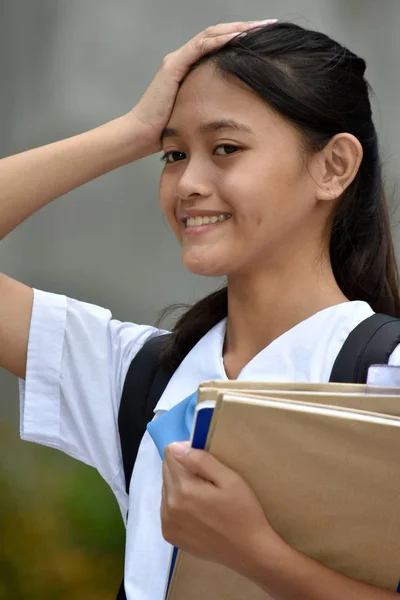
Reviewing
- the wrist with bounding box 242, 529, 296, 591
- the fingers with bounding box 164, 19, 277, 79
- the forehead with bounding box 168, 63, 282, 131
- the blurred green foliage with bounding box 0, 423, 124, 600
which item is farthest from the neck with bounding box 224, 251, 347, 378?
the blurred green foliage with bounding box 0, 423, 124, 600

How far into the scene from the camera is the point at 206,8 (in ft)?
7.77

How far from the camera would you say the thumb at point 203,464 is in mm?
1099

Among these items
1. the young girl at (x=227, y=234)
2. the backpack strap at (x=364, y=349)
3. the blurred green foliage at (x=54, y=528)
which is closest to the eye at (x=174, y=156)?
the young girl at (x=227, y=234)

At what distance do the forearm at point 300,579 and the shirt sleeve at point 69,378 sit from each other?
52 centimetres

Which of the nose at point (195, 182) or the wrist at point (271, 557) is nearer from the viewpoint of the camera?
the wrist at point (271, 557)

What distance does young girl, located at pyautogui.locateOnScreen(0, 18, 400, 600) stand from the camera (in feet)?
4.76

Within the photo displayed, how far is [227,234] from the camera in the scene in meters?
1.45

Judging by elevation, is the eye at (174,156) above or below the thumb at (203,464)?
above

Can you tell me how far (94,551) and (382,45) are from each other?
1.29 metres

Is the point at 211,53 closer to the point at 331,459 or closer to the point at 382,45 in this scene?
the point at 331,459

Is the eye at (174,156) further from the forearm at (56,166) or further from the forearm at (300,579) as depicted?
the forearm at (300,579)

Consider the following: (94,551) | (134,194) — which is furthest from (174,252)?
(94,551)

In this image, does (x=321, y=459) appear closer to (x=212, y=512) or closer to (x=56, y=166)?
(x=212, y=512)

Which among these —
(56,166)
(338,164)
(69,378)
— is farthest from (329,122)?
(69,378)
